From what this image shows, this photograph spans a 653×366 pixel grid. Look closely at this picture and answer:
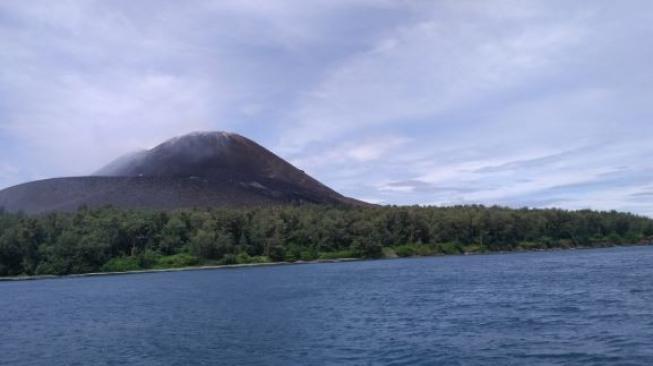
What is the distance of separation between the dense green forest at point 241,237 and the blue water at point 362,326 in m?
76.2

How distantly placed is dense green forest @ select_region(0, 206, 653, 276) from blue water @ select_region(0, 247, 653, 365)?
250ft

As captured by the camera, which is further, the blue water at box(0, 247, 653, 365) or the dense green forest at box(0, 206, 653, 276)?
the dense green forest at box(0, 206, 653, 276)

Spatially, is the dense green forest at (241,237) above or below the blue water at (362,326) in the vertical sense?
above

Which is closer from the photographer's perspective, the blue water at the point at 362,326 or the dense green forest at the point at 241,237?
the blue water at the point at 362,326

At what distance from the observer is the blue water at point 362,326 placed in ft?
93.7

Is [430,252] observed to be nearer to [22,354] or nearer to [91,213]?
[91,213]

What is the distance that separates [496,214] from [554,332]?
517 feet

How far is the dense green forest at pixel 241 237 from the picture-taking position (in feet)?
448

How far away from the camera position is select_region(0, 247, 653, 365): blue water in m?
28.6

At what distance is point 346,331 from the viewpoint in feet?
118

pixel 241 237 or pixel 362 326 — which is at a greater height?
pixel 241 237

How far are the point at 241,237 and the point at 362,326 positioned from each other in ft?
386

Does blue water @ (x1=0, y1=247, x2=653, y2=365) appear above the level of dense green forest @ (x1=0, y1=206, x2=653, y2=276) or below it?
below

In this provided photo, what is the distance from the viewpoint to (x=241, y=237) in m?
153
